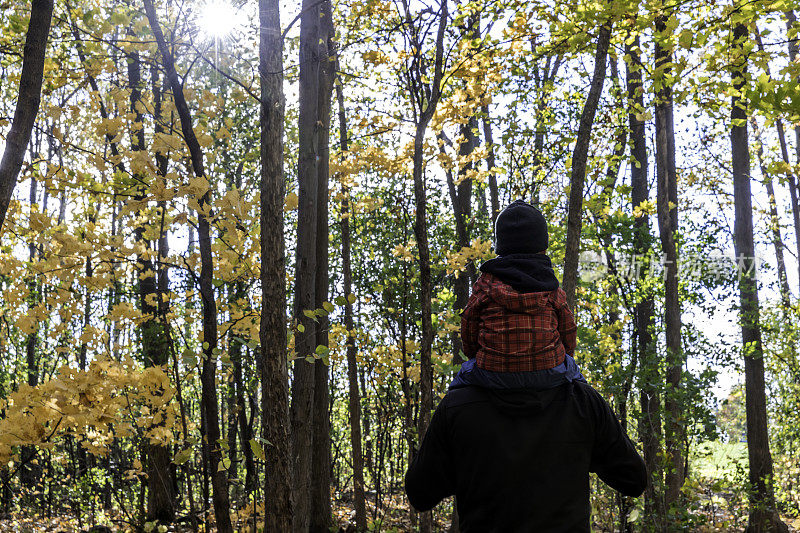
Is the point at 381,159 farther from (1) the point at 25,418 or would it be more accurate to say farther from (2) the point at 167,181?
(1) the point at 25,418

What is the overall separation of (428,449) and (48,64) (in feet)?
14.2

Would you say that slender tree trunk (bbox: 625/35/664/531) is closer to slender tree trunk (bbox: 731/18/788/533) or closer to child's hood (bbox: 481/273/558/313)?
slender tree trunk (bbox: 731/18/788/533)

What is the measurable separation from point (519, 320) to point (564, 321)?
7.1 inches

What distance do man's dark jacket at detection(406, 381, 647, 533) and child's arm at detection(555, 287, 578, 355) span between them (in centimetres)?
15

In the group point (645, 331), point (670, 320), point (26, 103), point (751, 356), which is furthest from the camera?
point (751, 356)

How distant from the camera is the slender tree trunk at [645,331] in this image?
568cm

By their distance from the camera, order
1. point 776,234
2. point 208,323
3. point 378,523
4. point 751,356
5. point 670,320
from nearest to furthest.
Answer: point 208,323
point 378,523
point 670,320
point 751,356
point 776,234

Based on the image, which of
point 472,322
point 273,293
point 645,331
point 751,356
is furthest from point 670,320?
point 472,322

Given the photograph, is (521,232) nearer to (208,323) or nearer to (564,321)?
(564,321)

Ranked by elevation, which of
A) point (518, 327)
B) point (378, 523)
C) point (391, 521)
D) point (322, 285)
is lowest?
point (391, 521)

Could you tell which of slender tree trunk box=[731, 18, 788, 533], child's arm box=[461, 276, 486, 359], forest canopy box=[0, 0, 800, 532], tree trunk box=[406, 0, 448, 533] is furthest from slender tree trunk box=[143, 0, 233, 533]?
slender tree trunk box=[731, 18, 788, 533]

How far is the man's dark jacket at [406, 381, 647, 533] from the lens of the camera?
1671 mm

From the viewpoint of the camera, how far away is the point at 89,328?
4.29 meters

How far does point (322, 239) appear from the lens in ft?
19.5
